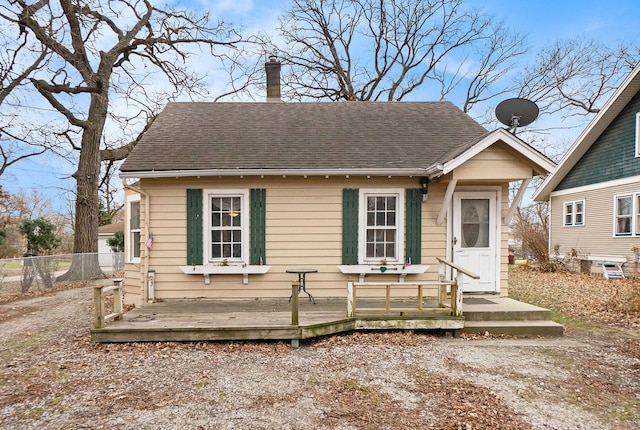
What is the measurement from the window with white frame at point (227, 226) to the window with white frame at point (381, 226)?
7.53 ft

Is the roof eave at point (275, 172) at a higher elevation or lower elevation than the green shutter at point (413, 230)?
higher

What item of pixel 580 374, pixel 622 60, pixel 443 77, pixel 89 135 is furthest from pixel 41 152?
pixel 622 60

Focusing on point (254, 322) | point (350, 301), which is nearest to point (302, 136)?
point (350, 301)

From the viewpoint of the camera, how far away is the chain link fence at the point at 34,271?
966 cm

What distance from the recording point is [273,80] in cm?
1062

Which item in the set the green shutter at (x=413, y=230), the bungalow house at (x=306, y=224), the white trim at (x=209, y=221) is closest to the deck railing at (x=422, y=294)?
the bungalow house at (x=306, y=224)

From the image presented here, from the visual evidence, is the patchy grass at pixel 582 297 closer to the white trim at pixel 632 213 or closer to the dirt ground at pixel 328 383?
the dirt ground at pixel 328 383

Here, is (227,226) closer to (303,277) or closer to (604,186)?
(303,277)

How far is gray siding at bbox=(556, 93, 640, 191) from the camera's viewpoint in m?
12.2

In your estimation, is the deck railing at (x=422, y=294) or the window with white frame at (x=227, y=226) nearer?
the deck railing at (x=422, y=294)

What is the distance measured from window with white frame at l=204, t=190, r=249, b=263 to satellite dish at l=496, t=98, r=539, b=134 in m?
5.42

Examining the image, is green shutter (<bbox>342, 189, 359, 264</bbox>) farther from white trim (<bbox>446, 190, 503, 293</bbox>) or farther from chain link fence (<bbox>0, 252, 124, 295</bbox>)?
chain link fence (<bbox>0, 252, 124, 295</bbox>)

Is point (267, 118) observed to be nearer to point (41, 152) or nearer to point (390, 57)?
point (41, 152)

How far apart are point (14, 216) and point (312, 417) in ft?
116
